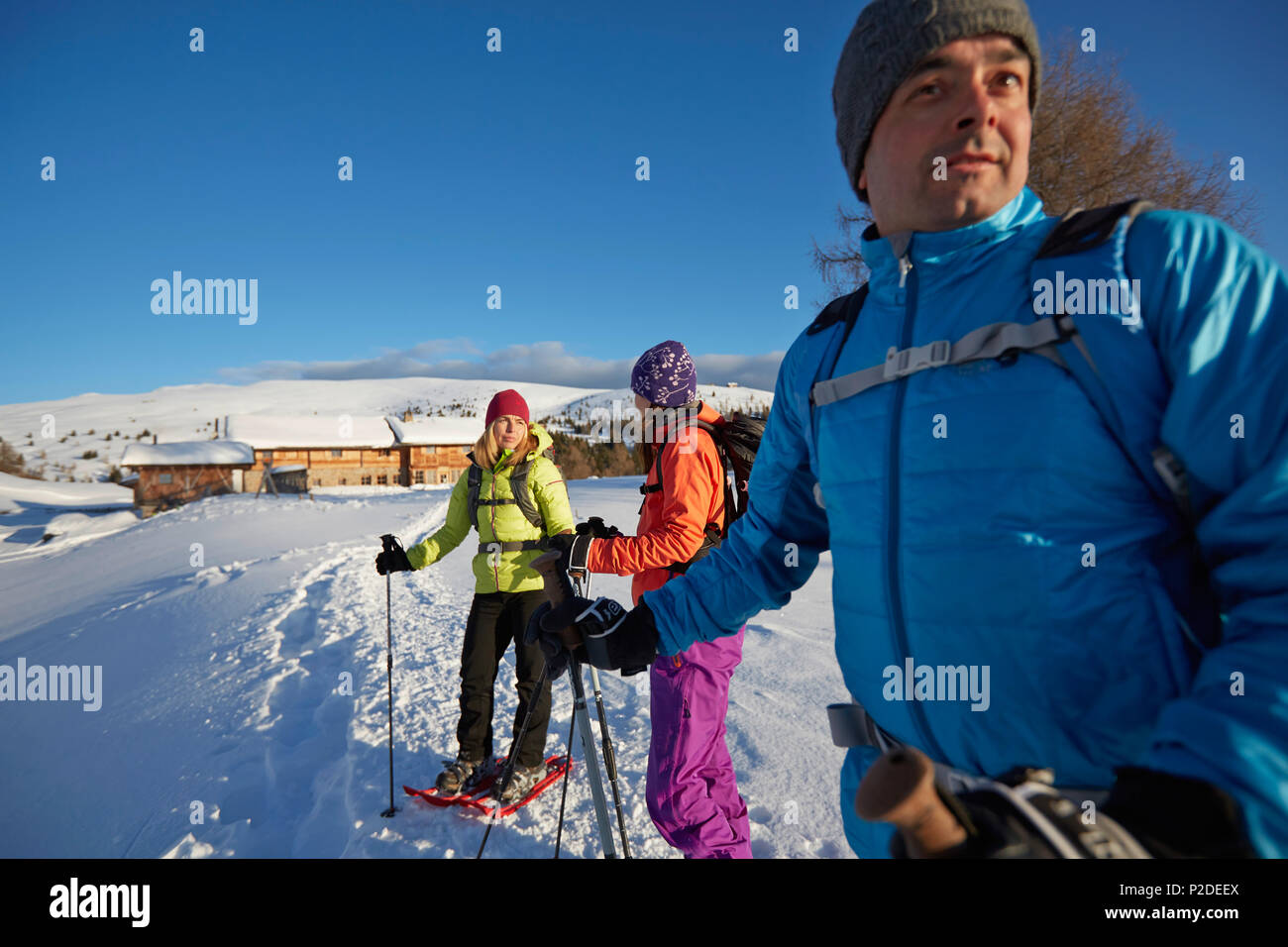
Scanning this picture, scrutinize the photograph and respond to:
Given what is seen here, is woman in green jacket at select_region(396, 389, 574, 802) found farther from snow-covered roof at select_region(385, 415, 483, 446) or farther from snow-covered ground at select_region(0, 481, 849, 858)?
snow-covered roof at select_region(385, 415, 483, 446)

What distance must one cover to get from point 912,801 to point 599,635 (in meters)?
1.22

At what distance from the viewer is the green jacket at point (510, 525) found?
3.78 m

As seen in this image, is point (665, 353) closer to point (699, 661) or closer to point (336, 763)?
point (699, 661)

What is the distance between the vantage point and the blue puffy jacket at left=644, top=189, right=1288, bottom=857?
70 centimetres

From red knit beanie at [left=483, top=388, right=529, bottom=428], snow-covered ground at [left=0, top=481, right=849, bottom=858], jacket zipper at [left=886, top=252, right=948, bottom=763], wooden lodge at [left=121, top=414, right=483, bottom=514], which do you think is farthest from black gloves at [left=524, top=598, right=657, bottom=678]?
wooden lodge at [left=121, top=414, right=483, bottom=514]

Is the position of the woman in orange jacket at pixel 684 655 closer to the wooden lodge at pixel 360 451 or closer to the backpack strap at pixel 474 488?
the backpack strap at pixel 474 488

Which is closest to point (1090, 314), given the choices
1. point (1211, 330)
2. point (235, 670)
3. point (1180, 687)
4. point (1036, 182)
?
point (1211, 330)

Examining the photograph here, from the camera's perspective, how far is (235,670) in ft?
17.6

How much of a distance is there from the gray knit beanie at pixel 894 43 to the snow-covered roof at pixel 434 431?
3811 centimetres

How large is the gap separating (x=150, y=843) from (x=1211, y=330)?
4.42 meters

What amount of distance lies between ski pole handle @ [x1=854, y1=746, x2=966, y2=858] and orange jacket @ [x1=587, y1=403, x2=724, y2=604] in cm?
215

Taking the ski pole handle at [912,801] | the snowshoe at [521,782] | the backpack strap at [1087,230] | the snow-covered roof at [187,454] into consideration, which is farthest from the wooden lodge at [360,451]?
the ski pole handle at [912,801]

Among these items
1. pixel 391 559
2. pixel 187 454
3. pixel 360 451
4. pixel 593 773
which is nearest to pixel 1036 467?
pixel 593 773

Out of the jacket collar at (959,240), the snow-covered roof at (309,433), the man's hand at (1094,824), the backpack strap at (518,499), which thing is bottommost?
the man's hand at (1094,824)
